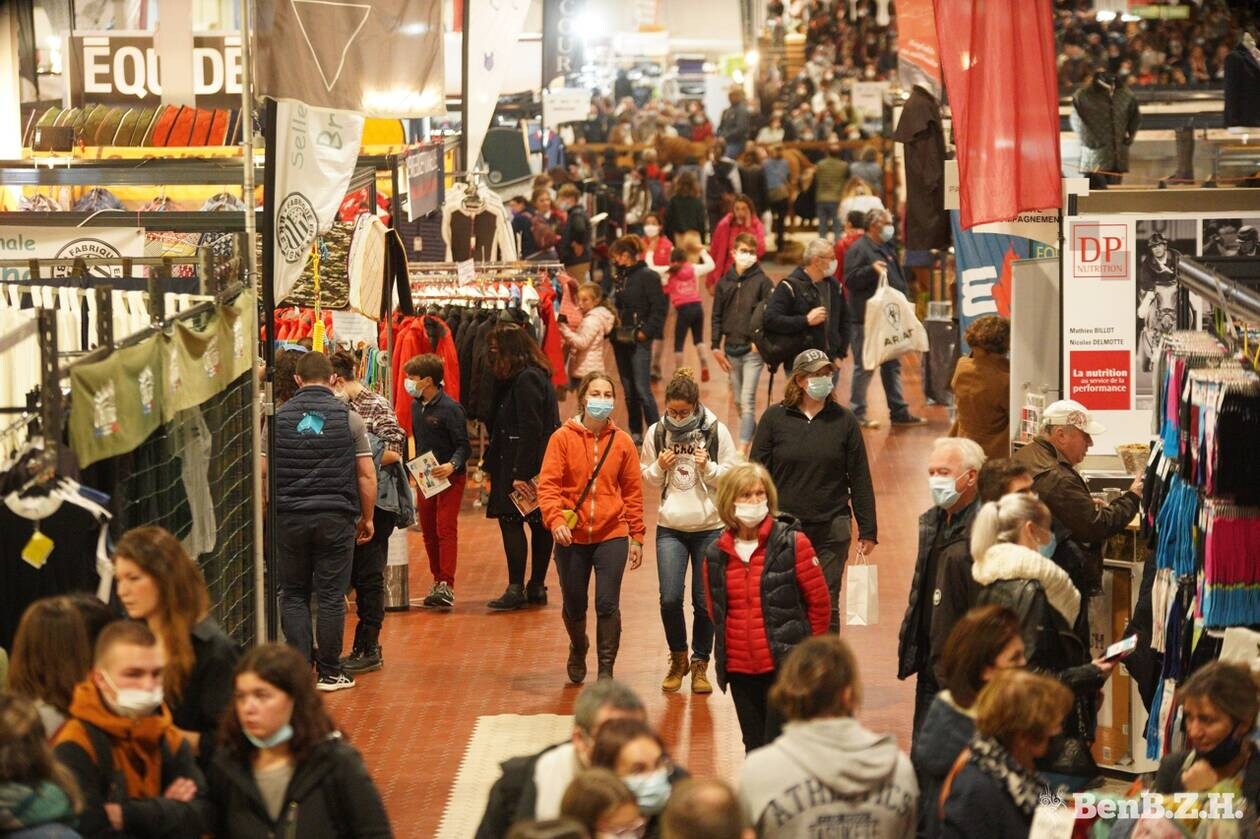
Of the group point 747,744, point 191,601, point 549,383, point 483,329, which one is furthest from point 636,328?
point 191,601

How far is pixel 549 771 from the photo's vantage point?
4898 millimetres

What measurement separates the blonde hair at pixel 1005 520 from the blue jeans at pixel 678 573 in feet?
9.63

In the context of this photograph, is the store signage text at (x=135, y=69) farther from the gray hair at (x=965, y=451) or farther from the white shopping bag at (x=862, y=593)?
the gray hair at (x=965, y=451)

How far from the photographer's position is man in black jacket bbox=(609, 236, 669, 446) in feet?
55.9

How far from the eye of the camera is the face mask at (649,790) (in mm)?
4734

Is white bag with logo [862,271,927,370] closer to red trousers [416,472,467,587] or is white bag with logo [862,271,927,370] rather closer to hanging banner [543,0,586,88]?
red trousers [416,472,467,587]

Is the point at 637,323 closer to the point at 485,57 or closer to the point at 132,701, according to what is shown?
the point at 485,57

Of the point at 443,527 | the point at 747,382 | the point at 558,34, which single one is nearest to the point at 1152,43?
the point at 558,34

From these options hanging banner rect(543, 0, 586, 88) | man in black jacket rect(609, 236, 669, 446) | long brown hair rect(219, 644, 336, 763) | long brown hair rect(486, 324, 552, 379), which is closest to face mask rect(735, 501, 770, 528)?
long brown hair rect(219, 644, 336, 763)

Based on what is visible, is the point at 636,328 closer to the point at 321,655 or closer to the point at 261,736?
the point at 321,655

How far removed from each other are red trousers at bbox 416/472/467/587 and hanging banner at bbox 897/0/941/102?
4277 mm

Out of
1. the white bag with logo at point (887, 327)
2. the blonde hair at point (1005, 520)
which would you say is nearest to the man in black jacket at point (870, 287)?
the white bag with logo at point (887, 327)

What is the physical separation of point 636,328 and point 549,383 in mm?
5233

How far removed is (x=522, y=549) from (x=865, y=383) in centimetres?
693
